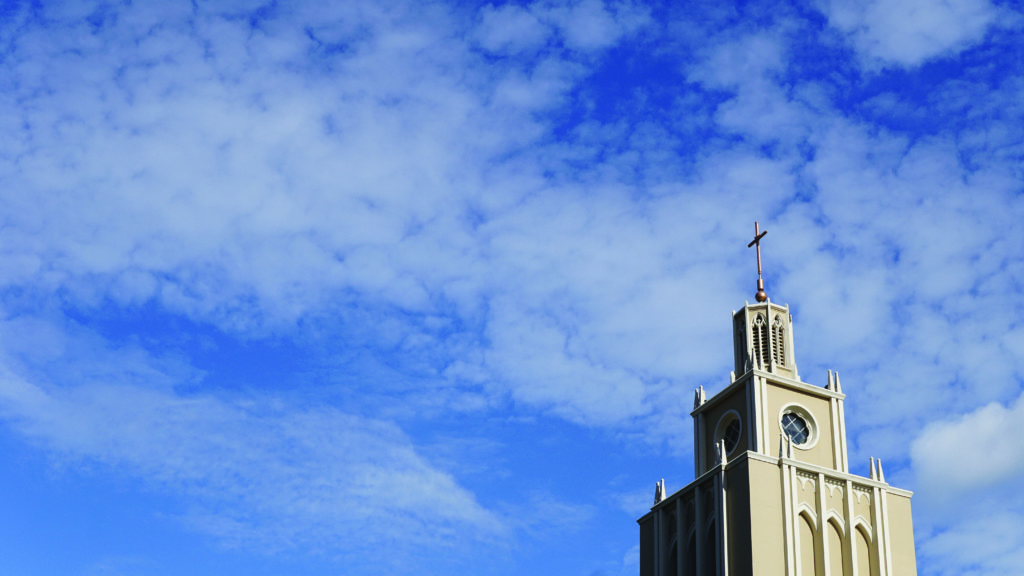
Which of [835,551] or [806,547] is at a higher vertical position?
[835,551]

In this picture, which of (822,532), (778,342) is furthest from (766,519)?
(778,342)

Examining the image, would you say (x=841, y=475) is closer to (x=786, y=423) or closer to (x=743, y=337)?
(x=786, y=423)

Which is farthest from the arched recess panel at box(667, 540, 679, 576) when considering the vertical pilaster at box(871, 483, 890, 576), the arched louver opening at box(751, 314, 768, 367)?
the arched louver opening at box(751, 314, 768, 367)

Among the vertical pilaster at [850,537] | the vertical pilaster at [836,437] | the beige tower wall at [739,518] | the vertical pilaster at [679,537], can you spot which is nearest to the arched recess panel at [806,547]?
the vertical pilaster at [850,537]

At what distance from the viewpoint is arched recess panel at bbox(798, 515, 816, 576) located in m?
50.6

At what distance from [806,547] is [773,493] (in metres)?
2.71

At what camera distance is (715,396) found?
58938 millimetres

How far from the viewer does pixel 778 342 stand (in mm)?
59812

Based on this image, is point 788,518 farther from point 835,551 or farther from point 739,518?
point 835,551

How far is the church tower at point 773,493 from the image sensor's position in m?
50.8

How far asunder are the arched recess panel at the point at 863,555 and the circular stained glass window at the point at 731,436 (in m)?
7.08

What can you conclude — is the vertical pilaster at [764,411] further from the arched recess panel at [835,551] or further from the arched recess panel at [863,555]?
the arched recess panel at [863,555]

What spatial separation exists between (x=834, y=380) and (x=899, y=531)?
840cm

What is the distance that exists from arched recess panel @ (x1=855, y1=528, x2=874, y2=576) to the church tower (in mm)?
62
